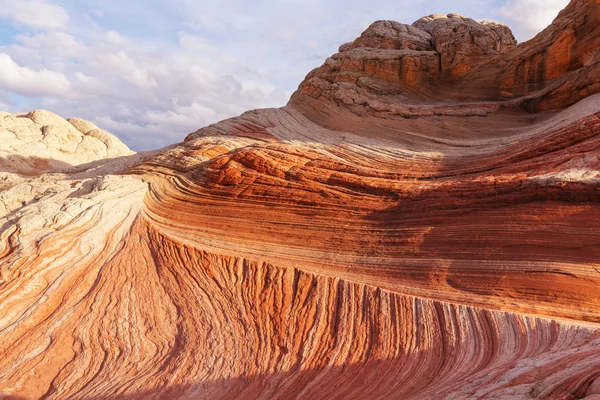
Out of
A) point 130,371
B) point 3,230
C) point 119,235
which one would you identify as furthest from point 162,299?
point 3,230

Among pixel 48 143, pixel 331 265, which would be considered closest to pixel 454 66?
pixel 331 265

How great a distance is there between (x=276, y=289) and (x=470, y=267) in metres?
4.06

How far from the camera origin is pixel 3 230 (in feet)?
37.2

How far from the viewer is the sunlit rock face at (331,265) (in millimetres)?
7191

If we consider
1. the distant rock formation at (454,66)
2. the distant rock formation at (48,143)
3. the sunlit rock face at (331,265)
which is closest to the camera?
the sunlit rock face at (331,265)

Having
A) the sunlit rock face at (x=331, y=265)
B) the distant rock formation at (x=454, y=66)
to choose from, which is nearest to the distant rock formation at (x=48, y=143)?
the sunlit rock face at (x=331, y=265)

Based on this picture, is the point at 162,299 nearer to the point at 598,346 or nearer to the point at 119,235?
the point at 119,235

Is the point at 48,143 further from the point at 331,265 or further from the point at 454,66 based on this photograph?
the point at 331,265

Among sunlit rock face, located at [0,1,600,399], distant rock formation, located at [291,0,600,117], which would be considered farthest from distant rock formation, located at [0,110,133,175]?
distant rock formation, located at [291,0,600,117]

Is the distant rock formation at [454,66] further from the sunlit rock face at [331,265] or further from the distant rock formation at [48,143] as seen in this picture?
the distant rock formation at [48,143]

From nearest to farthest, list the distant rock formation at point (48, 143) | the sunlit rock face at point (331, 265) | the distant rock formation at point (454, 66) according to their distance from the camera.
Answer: the sunlit rock face at point (331, 265)
the distant rock formation at point (454, 66)
the distant rock formation at point (48, 143)

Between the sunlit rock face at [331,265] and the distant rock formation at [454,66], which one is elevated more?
the distant rock formation at [454,66]

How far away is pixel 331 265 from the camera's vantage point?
1002 centimetres

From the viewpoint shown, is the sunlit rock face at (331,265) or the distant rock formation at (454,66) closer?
the sunlit rock face at (331,265)
